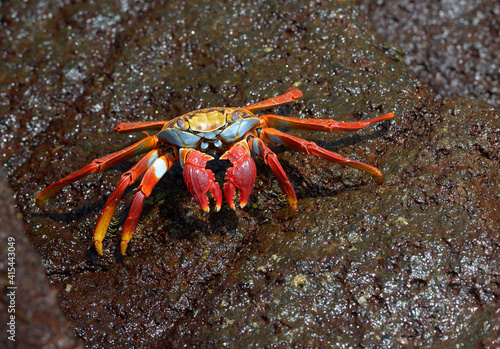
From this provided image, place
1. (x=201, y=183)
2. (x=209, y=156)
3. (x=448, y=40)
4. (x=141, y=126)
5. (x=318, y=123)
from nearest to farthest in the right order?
1. (x=201, y=183)
2. (x=209, y=156)
3. (x=318, y=123)
4. (x=141, y=126)
5. (x=448, y=40)

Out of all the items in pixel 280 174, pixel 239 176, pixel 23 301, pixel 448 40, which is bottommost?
pixel 448 40

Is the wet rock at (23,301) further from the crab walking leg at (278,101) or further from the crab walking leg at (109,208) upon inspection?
the crab walking leg at (278,101)

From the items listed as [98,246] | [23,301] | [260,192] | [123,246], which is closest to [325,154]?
[260,192]

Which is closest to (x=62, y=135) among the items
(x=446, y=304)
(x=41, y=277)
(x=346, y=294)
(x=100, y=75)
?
(x=100, y=75)

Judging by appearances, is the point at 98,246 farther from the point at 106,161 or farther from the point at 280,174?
the point at 280,174

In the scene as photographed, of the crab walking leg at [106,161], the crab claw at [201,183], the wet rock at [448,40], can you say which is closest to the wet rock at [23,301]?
the crab claw at [201,183]

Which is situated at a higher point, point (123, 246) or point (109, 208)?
point (109, 208)
